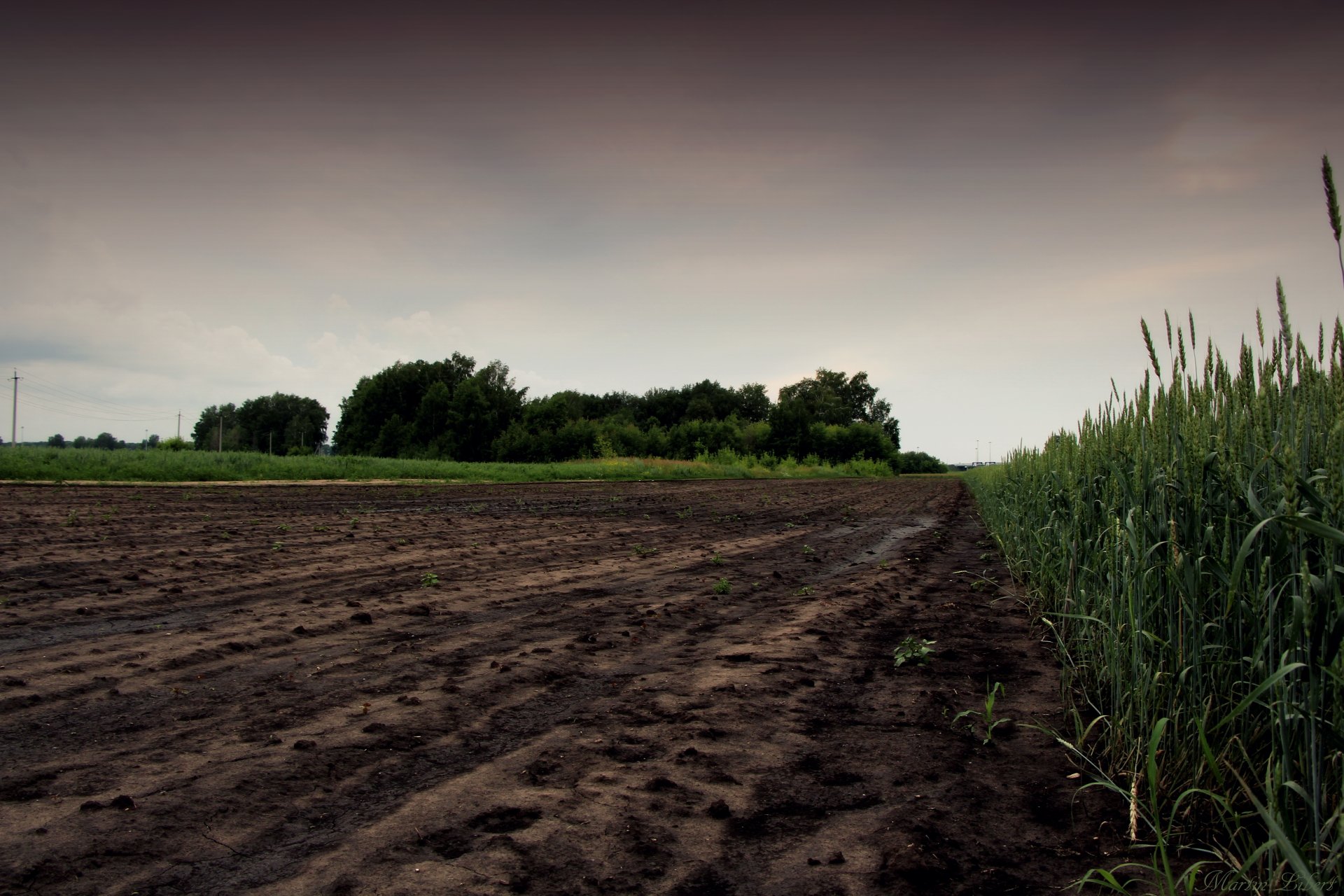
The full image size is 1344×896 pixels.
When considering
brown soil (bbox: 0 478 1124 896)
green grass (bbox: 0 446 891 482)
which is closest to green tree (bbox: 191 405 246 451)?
green grass (bbox: 0 446 891 482)

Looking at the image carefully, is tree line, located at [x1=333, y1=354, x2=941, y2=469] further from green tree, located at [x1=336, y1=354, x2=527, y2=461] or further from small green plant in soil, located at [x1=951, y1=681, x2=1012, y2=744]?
small green plant in soil, located at [x1=951, y1=681, x2=1012, y2=744]

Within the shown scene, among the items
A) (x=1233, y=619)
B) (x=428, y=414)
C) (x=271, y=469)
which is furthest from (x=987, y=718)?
(x=428, y=414)

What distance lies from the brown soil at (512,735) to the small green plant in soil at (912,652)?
7 cm

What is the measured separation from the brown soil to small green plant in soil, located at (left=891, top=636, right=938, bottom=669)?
0.24ft

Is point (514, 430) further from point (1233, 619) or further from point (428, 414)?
point (1233, 619)

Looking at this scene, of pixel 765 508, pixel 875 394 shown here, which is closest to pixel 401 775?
pixel 765 508

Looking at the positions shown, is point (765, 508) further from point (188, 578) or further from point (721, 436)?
point (721, 436)

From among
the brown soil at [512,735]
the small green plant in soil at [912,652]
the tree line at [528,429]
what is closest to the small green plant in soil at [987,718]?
the brown soil at [512,735]

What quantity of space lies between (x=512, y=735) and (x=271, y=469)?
32.6m

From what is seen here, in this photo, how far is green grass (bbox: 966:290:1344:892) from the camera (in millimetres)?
2201

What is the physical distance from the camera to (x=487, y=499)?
2211cm

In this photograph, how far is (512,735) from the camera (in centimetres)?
395

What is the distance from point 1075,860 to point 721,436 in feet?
223

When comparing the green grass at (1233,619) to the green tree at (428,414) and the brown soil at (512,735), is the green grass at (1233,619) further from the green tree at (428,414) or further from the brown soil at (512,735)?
the green tree at (428,414)
